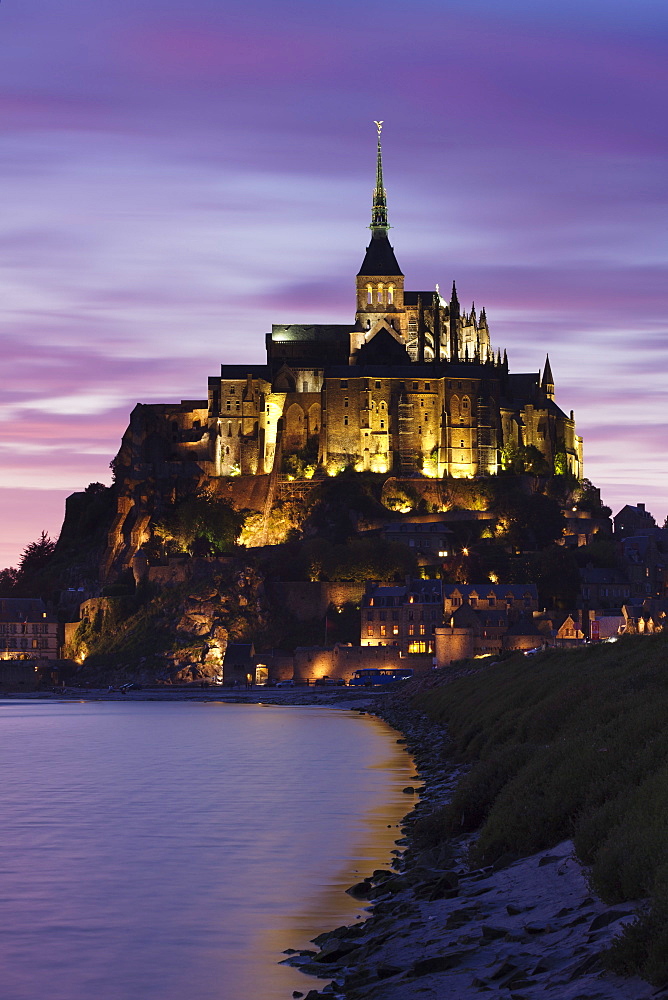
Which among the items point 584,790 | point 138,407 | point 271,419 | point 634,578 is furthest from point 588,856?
point 138,407

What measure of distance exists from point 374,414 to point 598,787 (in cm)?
12104

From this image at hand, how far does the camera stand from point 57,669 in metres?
130

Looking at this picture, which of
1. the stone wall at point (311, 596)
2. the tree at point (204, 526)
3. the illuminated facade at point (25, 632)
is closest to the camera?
the stone wall at point (311, 596)

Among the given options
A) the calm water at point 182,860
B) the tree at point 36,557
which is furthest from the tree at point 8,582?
the calm water at point 182,860

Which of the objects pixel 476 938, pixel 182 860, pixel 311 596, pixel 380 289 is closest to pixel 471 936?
pixel 476 938

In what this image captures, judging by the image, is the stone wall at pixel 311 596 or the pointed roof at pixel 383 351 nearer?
the stone wall at pixel 311 596

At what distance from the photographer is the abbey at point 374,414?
139000 millimetres

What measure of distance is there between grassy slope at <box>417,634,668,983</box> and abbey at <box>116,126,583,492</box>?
101m

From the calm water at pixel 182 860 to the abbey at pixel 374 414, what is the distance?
265ft

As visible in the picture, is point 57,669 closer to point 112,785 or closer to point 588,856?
point 112,785

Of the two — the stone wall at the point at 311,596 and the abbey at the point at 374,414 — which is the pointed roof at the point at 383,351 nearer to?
the abbey at the point at 374,414

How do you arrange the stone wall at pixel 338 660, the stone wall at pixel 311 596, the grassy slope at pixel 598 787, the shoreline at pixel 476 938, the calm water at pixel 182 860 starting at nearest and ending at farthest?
1. the shoreline at pixel 476 938
2. the grassy slope at pixel 598 787
3. the calm water at pixel 182 860
4. the stone wall at pixel 338 660
5. the stone wall at pixel 311 596

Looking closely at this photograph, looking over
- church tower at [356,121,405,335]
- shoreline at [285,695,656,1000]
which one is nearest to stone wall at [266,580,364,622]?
church tower at [356,121,405,335]

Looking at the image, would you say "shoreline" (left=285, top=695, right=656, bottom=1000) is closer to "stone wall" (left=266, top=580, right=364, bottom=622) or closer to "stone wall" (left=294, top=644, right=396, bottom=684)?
"stone wall" (left=294, top=644, right=396, bottom=684)
